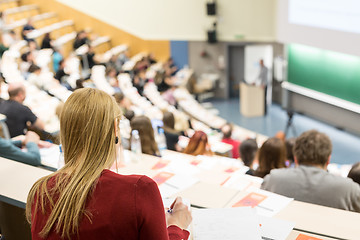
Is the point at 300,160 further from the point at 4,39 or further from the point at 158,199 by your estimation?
the point at 4,39

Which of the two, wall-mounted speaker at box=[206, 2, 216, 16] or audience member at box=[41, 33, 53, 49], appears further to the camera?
wall-mounted speaker at box=[206, 2, 216, 16]

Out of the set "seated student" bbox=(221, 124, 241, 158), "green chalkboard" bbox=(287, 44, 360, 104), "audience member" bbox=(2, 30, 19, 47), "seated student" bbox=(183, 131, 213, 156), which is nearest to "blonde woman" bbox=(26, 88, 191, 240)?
"seated student" bbox=(183, 131, 213, 156)

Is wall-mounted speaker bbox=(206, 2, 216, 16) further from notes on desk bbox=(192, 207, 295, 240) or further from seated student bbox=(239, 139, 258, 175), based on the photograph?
notes on desk bbox=(192, 207, 295, 240)

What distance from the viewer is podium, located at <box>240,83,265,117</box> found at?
11.4 m

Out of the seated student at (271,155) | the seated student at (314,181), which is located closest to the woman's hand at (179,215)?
the seated student at (314,181)

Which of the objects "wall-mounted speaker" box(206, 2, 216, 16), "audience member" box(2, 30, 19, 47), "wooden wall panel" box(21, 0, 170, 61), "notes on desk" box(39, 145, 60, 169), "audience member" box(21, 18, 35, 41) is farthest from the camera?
"wooden wall panel" box(21, 0, 170, 61)

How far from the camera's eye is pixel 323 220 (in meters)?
2.02

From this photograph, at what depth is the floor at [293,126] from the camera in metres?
8.94

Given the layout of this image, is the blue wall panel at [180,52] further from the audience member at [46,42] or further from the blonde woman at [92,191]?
the blonde woman at [92,191]

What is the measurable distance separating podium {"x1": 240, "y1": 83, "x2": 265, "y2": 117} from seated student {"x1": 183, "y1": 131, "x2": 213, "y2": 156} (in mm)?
6842

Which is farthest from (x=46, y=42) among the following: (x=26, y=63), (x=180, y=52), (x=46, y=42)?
(x=180, y=52)

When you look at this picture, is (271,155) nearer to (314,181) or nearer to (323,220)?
(314,181)

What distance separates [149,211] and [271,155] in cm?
273

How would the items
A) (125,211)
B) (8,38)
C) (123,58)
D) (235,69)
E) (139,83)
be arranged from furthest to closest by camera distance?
(235,69) → (123,58) → (139,83) → (8,38) → (125,211)
